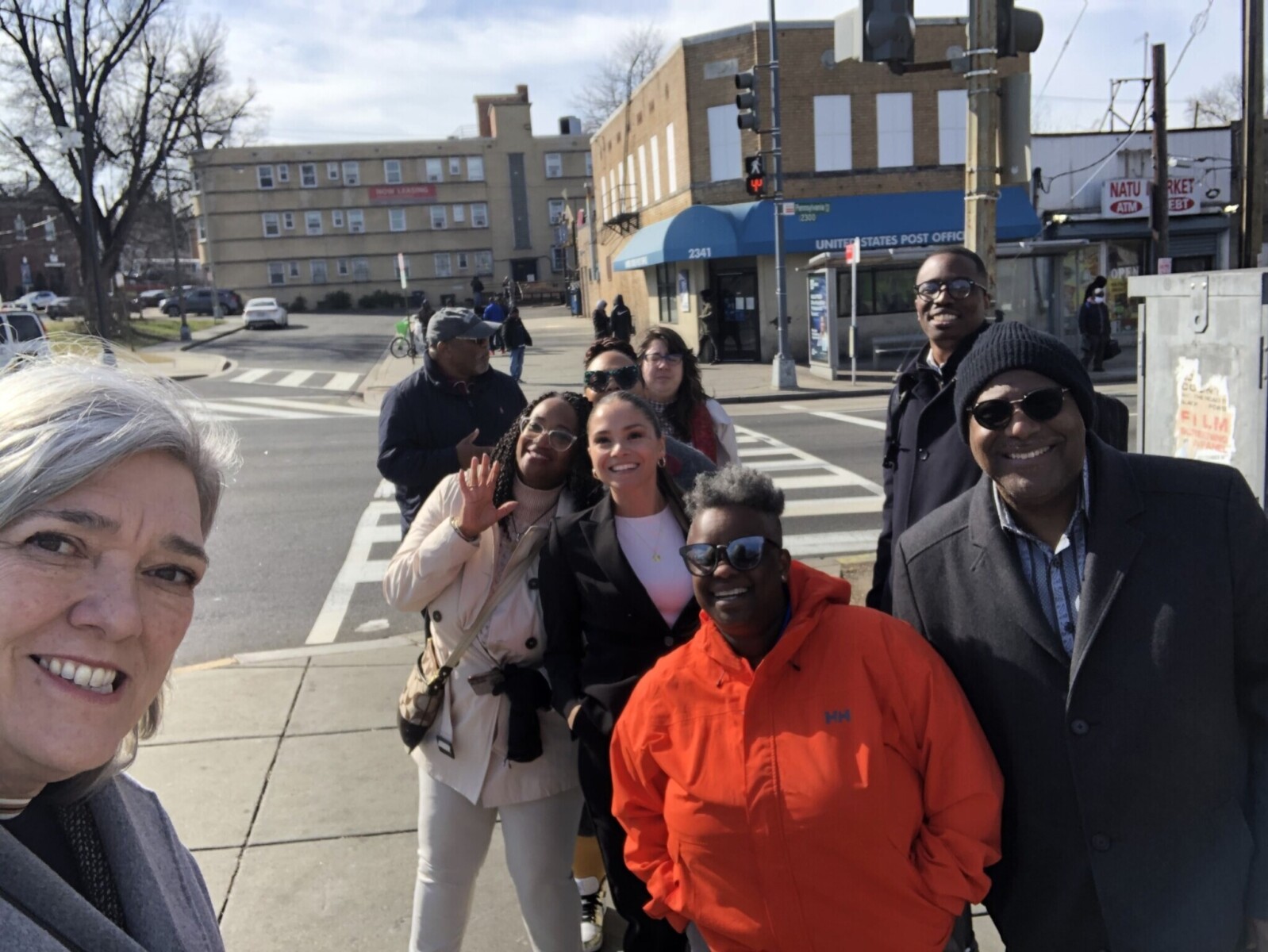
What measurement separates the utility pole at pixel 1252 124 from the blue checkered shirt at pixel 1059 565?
52.8 feet

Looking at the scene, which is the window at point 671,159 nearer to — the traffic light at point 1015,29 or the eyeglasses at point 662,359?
the traffic light at point 1015,29

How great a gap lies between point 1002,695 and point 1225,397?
2.29 m

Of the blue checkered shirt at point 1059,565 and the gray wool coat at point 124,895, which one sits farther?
the blue checkered shirt at point 1059,565

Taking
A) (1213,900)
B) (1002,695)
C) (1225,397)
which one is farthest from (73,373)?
(1225,397)

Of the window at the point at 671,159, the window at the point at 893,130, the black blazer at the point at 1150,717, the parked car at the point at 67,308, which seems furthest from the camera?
the parked car at the point at 67,308

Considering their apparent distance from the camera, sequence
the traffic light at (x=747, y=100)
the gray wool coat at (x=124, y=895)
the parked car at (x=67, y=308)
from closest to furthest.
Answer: the gray wool coat at (x=124, y=895), the traffic light at (x=747, y=100), the parked car at (x=67, y=308)

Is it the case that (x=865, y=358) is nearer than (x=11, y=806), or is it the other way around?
(x=11, y=806)

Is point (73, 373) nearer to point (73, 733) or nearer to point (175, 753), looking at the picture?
point (73, 733)

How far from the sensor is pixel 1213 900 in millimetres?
1959

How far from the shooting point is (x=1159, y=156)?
73.7ft

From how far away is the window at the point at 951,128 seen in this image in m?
25.2

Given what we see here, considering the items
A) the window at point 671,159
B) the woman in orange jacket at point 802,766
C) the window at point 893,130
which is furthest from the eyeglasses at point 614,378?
the window at point 671,159

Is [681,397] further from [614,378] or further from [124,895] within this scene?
[124,895]

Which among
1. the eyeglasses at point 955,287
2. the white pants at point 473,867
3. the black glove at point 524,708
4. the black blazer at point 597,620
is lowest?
the white pants at point 473,867
